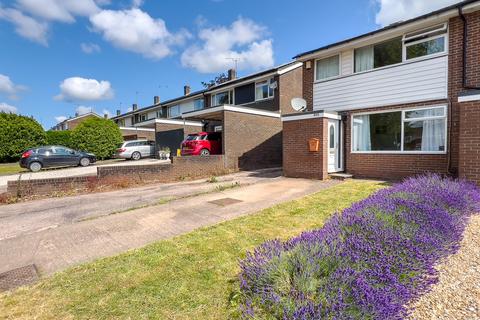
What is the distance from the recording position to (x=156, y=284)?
10.2 ft

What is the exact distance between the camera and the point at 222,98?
2327 centimetres

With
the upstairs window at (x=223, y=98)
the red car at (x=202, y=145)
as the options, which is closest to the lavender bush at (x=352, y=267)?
the red car at (x=202, y=145)

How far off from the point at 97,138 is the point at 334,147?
21151 mm

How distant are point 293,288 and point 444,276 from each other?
80.1 inches

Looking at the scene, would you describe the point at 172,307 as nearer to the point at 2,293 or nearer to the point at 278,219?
the point at 2,293

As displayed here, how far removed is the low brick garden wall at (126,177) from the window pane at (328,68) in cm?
643

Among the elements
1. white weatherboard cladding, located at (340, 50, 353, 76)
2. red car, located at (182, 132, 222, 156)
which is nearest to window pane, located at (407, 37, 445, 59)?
white weatherboard cladding, located at (340, 50, 353, 76)

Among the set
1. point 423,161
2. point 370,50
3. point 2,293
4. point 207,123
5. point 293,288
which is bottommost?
point 2,293

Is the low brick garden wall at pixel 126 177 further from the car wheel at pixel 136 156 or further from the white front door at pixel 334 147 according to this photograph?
the car wheel at pixel 136 156

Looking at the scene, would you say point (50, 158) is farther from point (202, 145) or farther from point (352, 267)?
point (352, 267)

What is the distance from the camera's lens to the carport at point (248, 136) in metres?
14.8

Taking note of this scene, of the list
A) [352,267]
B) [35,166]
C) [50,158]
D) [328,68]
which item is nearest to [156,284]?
[352,267]

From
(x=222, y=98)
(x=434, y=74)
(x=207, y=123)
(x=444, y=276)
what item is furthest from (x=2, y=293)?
(x=222, y=98)

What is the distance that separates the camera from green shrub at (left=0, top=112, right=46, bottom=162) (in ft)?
78.4
